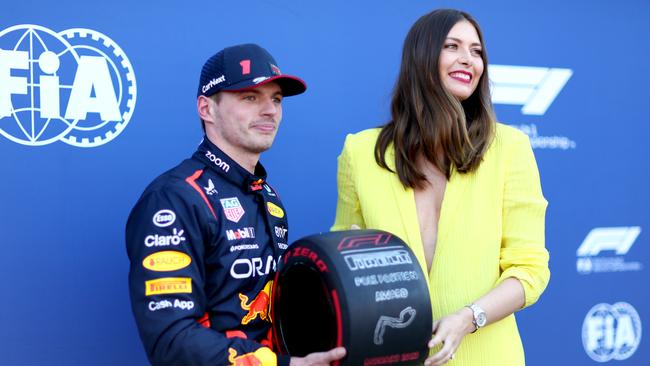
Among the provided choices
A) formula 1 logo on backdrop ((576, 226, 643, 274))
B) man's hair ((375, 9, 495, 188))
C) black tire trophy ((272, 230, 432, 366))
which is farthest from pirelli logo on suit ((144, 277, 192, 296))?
formula 1 logo on backdrop ((576, 226, 643, 274))

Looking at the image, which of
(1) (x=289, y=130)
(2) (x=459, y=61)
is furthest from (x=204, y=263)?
(1) (x=289, y=130)

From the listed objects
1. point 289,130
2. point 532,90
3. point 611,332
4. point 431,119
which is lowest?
point 611,332

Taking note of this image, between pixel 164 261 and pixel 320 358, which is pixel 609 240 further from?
pixel 164 261

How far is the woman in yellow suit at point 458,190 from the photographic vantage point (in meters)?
1.54

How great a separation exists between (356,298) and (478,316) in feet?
1.17

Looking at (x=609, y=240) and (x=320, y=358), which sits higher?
(x=609, y=240)

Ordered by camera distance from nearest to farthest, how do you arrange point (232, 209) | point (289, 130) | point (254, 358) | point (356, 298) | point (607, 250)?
point (356, 298) < point (254, 358) < point (232, 209) < point (289, 130) < point (607, 250)

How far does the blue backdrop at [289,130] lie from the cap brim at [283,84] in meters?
0.56

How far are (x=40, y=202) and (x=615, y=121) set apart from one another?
2.11 meters

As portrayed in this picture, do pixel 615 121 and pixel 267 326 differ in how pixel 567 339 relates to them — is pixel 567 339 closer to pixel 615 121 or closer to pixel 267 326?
pixel 615 121

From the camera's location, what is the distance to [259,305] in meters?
1.47

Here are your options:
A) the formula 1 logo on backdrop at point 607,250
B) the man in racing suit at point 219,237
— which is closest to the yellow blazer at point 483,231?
the man in racing suit at point 219,237

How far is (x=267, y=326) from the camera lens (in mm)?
1495

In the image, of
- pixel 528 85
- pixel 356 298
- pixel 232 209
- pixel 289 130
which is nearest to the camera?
pixel 356 298
